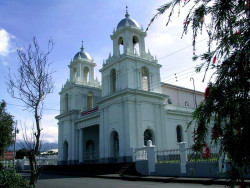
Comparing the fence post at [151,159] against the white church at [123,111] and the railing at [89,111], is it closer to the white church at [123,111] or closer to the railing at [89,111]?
the white church at [123,111]

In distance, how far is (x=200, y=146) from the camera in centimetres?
247

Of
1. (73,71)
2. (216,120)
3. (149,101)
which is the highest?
(73,71)

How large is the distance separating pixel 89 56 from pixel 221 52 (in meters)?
37.4

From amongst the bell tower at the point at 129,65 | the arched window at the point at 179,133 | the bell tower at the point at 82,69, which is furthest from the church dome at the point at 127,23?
the arched window at the point at 179,133

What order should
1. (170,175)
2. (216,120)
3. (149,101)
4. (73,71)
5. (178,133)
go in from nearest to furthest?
(216,120), (170,175), (149,101), (178,133), (73,71)

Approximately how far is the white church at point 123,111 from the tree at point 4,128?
1016 cm

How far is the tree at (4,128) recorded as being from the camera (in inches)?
738

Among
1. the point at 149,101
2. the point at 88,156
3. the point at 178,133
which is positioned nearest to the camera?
the point at 149,101

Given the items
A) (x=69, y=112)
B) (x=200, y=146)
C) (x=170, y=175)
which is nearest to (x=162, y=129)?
(x=170, y=175)

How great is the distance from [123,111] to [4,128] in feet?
36.7

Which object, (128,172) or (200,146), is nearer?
(200,146)

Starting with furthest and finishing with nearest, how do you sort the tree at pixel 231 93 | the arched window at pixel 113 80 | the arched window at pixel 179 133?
the arched window at pixel 179 133, the arched window at pixel 113 80, the tree at pixel 231 93

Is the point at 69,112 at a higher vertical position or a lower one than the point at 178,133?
higher

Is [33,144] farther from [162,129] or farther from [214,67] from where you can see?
[162,129]
